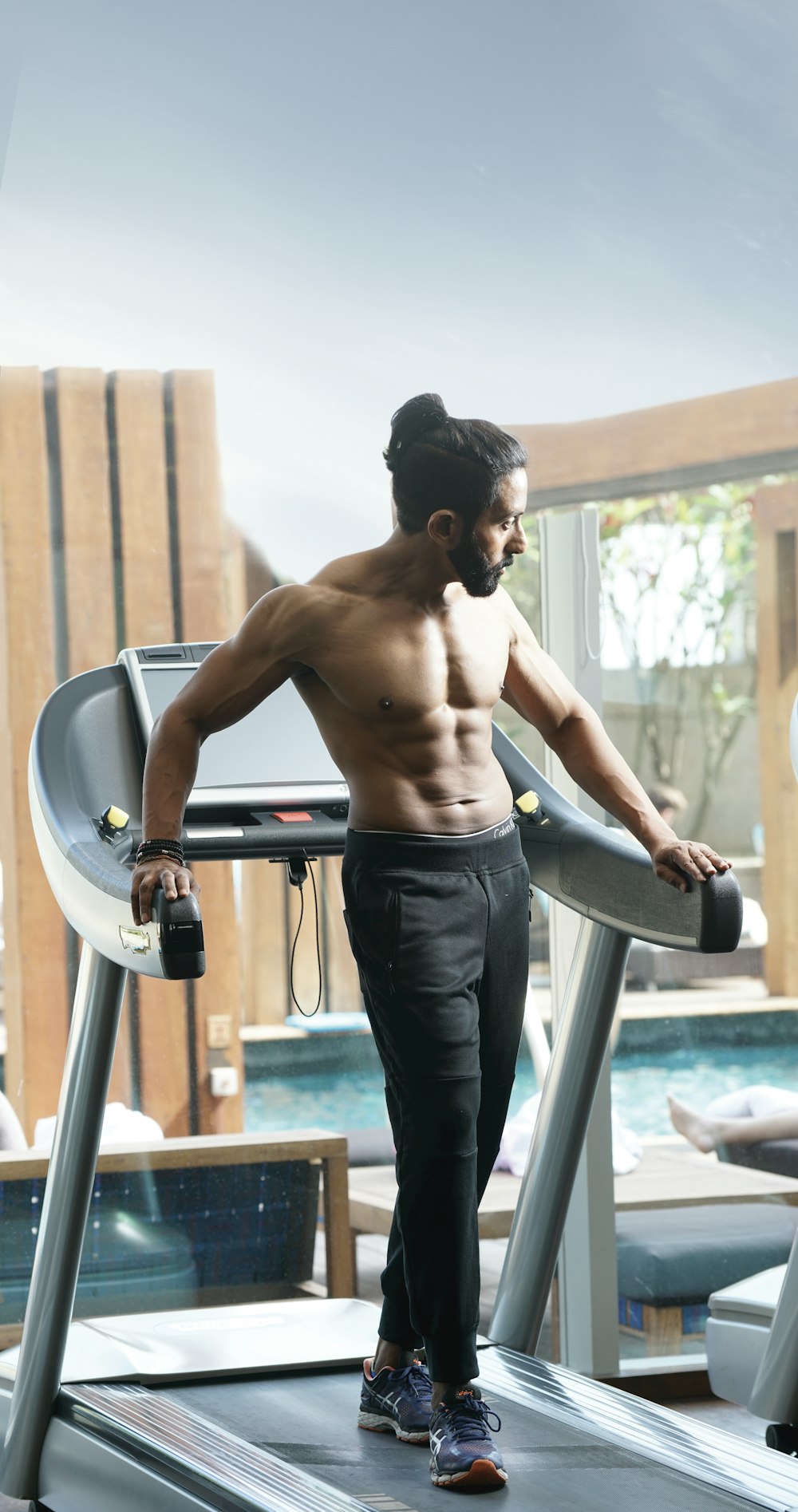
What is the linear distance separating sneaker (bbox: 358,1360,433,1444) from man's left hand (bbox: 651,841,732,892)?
80cm

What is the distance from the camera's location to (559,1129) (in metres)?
2.73

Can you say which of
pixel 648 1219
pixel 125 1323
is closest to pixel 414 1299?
pixel 125 1323

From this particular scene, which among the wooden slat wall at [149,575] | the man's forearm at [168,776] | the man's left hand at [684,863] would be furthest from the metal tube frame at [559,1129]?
the wooden slat wall at [149,575]

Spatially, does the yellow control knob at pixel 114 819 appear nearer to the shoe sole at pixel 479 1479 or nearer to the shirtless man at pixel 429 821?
the shirtless man at pixel 429 821

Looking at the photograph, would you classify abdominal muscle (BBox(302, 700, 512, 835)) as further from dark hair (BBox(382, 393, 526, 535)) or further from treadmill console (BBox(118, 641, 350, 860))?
treadmill console (BBox(118, 641, 350, 860))

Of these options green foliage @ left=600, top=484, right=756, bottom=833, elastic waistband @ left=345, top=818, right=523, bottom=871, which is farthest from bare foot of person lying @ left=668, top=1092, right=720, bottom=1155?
elastic waistband @ left=345, top=818, right=523, bottom=871

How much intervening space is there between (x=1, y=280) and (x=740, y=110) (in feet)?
6.23

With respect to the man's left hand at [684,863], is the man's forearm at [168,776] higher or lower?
higher

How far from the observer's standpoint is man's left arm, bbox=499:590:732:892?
232 cm

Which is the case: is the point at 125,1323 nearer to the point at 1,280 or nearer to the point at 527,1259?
the point at 527,1259

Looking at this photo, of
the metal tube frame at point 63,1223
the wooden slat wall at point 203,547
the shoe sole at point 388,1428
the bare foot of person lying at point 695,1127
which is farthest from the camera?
the bare foot of person lying at point 695,1127

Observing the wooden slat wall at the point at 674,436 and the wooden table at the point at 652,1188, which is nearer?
the wooden table at the point at 652,1188

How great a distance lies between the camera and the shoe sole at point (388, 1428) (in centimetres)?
225

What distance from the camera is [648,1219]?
12.7ft
